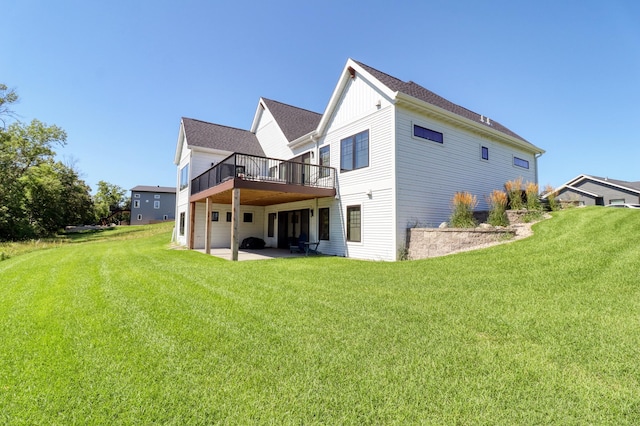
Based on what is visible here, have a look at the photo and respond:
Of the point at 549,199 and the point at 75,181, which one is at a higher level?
the point at 75,181

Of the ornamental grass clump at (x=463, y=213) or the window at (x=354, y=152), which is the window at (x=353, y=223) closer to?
the window at (x=354, y=152)

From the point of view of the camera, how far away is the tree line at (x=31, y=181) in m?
25.0

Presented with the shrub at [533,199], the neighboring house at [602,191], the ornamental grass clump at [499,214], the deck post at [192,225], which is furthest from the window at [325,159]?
the neighboring house at [602,191]

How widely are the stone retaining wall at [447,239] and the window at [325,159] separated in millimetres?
4708

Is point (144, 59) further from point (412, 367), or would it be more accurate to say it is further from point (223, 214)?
point (412, 367)

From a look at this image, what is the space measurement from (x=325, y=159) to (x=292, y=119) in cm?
559

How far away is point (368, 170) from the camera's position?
11023 mm

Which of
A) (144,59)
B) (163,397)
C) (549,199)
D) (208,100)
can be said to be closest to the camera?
(163,397)

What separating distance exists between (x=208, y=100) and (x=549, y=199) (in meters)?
16.6

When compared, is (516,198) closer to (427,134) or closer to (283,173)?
(427,134)

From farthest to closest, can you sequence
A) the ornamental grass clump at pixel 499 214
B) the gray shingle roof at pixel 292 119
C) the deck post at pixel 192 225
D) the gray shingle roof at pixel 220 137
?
the gray shingle roof at pixel 220 137, the gray shingle roof at pixel 292 119, the deck post at pixel 192 225, the ornamental grass clump at pixel 499 214

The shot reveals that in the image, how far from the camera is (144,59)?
43.4 ft

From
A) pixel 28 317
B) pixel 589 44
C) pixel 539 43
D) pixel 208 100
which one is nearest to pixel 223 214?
pixel 208 100

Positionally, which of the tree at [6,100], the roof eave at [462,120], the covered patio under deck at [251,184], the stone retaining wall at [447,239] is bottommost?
the stone retaining wall at [447,239]
